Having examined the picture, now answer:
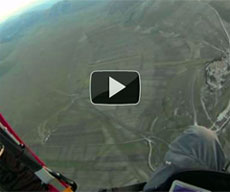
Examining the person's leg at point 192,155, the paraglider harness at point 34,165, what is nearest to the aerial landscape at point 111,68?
the paraglider harness at point 34,165

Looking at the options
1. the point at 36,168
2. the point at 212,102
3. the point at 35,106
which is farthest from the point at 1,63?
the point at 36,168

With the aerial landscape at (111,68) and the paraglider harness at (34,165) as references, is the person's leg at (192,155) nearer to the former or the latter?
the paraglider harness at (34,165)

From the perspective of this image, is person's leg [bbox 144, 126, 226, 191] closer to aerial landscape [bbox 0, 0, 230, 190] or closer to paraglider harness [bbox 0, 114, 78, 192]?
paraglider harness [bbox 0, 114, 78, 192]

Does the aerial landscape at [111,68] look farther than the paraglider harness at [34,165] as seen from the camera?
Yes

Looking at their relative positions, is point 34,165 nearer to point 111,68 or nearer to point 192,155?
point 192,155

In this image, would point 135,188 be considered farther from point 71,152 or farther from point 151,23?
point 151,23
